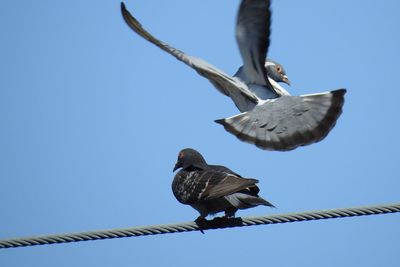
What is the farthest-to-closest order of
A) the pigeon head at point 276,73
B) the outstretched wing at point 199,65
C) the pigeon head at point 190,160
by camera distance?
the pigeon head at point 190,160 < the pigeon head at point 276,73 < the outstretched wing at point 199,65

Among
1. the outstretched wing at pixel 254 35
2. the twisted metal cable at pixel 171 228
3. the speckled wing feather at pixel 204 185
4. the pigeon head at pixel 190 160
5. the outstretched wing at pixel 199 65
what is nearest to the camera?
the twisted metal cable at pixel 171 228

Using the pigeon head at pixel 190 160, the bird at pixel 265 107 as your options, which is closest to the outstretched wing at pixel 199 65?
the bird at pixel 265 107

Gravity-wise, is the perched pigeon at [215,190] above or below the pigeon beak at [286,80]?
below

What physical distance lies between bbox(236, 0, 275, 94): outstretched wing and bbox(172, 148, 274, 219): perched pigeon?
103 cm

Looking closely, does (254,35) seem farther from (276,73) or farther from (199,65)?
A: (276,73)

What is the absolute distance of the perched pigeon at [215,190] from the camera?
9.37 meters

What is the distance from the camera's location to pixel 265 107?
30.5 ft

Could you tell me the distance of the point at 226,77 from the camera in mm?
9406

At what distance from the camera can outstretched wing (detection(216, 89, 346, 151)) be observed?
916 cm

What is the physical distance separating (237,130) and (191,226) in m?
1.22

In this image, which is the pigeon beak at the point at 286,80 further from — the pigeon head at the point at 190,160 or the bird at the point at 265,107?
the pigeon head at the point at 190,160

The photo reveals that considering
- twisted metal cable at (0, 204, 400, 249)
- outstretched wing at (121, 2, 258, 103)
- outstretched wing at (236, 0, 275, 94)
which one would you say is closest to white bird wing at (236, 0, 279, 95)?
outstretched wing at (236, 0, 275, 94)

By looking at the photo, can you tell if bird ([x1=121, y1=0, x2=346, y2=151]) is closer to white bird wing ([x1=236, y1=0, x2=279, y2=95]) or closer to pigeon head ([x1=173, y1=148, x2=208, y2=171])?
white bird wing ([x1=236, y1=0, x2=279, y2=95])

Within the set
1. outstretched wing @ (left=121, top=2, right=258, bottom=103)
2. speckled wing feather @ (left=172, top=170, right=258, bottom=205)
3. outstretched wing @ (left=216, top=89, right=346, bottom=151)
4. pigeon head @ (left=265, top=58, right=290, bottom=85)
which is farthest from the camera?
pigeon head @ (left=265, top=58, right=290, bottom=85)
